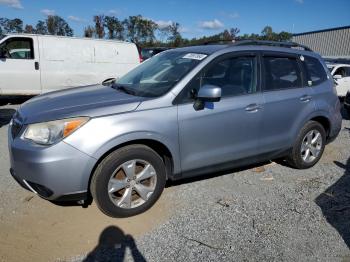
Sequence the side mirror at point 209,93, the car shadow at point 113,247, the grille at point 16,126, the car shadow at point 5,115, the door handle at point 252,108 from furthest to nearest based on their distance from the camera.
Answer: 1. the car shadow at point 5,115
2. the door handle at point 252,108
3. the side mirror at point 209,93
4. the grille at point 16,126
5. the car shadow at point 113,247

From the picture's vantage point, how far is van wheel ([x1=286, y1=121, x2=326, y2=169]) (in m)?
4.92

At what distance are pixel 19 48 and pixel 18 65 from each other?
0.53 m

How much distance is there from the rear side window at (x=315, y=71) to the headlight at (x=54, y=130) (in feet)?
11.0

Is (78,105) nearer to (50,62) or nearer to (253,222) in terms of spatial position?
(253,222)

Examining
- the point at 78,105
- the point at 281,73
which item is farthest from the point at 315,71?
the point at 78,105

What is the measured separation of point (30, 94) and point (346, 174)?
8282 mm

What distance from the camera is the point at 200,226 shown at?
354 centimetres

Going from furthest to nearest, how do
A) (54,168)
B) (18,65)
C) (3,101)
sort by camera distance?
(3,101) < (18,65) < (54,168)

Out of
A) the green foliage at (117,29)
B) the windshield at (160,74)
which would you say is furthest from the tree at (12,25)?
the windshield at (160,74)

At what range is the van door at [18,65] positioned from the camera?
9.38m

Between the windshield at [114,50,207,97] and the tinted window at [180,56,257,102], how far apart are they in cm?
16

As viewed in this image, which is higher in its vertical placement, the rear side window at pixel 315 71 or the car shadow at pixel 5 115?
the rear side window at pixel 315 71

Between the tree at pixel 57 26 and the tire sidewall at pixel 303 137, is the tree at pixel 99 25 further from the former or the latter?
the tire sidewall at pixel 303 137

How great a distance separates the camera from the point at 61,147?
10.2 ft
